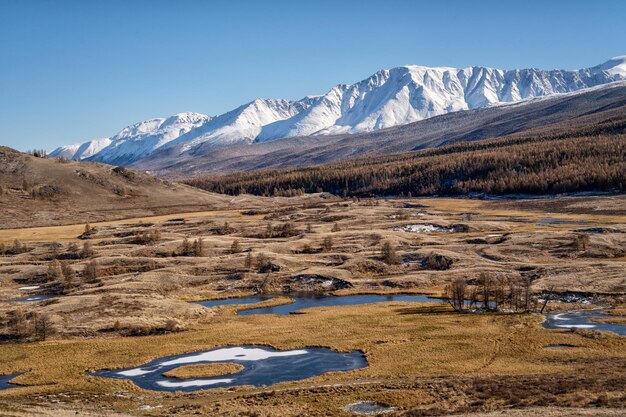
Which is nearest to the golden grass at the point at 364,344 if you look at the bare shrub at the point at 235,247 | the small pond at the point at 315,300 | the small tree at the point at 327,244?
the small pond at the point at 315,300

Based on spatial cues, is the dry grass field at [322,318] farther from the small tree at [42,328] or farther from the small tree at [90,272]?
the small tree at [42,328]

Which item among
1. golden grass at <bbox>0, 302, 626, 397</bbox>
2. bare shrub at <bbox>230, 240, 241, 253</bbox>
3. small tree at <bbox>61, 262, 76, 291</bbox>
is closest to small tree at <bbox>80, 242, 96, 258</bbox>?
small tree at <bbox>61, 262, 76, 291</bbox>

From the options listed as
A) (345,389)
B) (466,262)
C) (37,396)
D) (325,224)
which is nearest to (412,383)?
(345,389)

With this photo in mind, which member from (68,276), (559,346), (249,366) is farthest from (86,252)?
(559,346)

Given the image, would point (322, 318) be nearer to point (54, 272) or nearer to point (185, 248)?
point (54, 272)

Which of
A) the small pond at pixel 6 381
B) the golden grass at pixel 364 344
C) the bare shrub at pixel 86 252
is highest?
the bare shrub at pixel 86 252

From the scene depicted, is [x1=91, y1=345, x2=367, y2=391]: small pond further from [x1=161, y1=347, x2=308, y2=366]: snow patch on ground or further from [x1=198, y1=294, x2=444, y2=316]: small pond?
[x1=198, y1=294, x2=444, y2=316]: small pond
